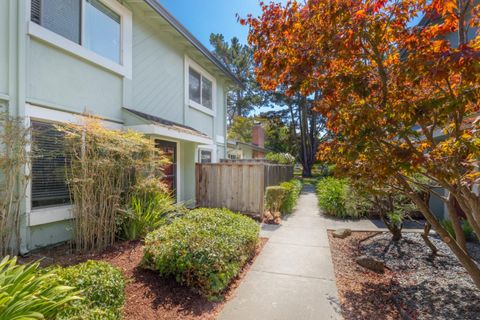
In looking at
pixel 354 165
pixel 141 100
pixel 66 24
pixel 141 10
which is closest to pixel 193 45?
pixel 141 10

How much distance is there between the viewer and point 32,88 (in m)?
4.77

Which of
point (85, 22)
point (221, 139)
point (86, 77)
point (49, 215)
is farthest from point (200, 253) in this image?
point (221, 139)

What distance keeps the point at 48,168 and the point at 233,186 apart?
5.27m

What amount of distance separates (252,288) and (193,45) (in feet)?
26.5

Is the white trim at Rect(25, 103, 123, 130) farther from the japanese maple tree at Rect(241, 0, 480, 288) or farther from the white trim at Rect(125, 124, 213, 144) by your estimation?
the japanese maple tree at Rect(241, 0, 480, 288)

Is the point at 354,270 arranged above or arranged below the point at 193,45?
below

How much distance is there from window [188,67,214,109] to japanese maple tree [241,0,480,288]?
23.6ft

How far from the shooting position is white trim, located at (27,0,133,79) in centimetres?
487

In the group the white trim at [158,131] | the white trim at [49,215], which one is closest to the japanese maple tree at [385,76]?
the white trim at [158,131]

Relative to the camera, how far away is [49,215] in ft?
16.7

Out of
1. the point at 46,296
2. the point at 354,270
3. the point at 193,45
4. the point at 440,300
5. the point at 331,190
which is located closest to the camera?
the point at 46,296

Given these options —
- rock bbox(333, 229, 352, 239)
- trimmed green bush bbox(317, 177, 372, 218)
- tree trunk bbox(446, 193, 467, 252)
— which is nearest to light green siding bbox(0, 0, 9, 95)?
tree trunk bbox(446, 193, 467, 252)

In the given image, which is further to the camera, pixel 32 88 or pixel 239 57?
pixel 239 57

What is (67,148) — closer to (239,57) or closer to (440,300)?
(440,300)
